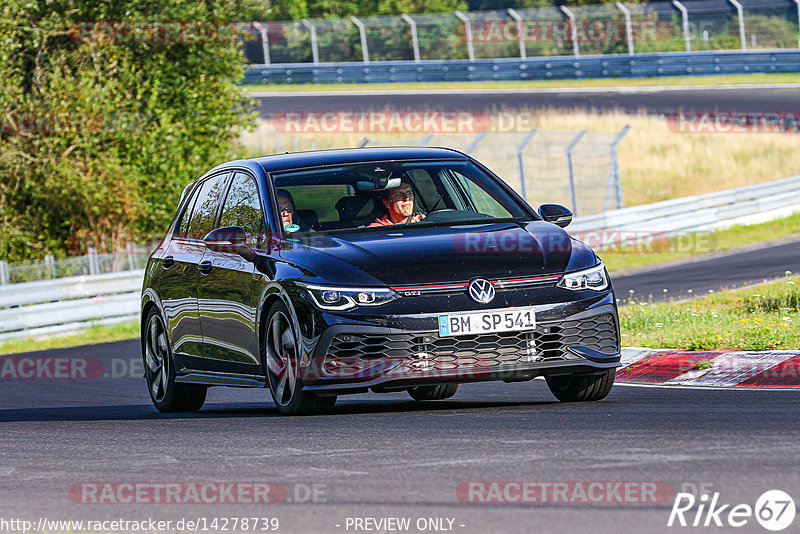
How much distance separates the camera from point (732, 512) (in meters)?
5.39

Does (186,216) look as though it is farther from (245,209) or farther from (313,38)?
(313,38)

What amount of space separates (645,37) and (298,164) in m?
38.4

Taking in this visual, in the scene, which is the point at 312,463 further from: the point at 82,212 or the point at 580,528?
the point at 82,212

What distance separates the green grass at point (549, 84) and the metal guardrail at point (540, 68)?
18 centimetres

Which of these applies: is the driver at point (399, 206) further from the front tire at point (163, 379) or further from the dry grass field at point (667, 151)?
the dry grass field at point (667, 151)

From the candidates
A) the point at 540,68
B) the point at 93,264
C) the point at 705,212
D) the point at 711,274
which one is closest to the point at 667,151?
the point at 705,212

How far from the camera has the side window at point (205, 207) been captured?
10.6 meters

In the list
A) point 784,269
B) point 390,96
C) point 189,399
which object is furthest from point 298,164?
point 390,96

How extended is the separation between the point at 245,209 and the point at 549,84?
39.3 meters

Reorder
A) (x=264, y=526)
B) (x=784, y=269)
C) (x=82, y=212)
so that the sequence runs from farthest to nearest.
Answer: (x=82, y=212) < (x=784, y=269) < (x=264, y=526)

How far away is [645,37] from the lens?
4659 cm

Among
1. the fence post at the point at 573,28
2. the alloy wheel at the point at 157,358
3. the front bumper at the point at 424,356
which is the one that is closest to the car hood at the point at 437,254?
the front bumper at the point at 424,356

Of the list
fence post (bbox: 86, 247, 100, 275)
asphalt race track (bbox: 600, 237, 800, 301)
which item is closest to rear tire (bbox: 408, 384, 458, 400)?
asphalt race track (bbox: 600, 237, 800, 301)

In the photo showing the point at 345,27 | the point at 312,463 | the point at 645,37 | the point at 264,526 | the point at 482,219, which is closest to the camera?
the point at 264,526
